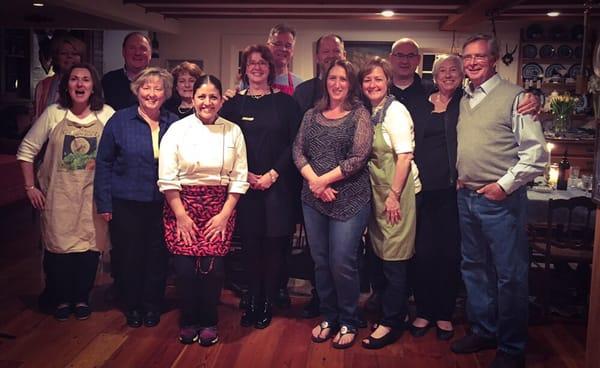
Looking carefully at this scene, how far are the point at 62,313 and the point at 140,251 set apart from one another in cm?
56

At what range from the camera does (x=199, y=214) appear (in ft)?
9.18

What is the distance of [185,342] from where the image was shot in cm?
288

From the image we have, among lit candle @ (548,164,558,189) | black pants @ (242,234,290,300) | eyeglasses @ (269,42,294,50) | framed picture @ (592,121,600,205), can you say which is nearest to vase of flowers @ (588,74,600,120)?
framed picture @ (592,121,600,205)

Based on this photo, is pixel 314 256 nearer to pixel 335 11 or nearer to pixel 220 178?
pixel 220 178

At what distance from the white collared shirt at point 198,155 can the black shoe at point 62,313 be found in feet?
3.18

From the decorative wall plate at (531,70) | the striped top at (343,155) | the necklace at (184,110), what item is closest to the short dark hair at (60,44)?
the necklace at (184,110)

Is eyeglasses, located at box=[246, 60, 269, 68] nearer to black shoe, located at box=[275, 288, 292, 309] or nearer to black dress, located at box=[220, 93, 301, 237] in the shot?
black dress, located at box=[220, 93, 301, 237]

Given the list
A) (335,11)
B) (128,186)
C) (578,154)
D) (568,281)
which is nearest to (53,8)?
(335,11)

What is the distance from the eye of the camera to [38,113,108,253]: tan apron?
3.01m

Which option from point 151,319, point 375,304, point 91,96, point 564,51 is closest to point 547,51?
point 564,51

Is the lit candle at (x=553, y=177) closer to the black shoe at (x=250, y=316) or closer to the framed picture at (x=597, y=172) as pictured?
the framed picture at (x=597, y=172)

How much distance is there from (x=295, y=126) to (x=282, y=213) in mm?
442

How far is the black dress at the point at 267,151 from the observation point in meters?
2.93

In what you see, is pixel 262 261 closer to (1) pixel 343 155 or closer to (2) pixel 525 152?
(1) pixel 343 155
